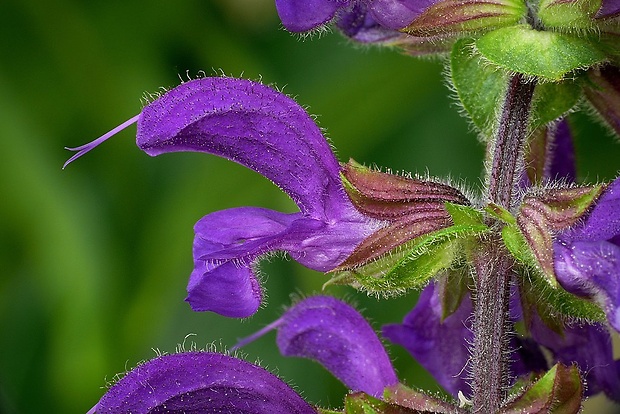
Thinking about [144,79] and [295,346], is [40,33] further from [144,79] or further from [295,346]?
[295,346]

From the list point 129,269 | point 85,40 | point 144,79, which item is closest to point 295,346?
point 129,269

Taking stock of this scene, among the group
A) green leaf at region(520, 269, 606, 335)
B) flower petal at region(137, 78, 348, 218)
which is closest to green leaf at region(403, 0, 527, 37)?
flower petal at region(137, 78, 348, 218)

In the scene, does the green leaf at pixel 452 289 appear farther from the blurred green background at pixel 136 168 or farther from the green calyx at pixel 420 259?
the blurred green background at pixel 136 168

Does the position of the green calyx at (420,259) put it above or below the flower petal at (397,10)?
below

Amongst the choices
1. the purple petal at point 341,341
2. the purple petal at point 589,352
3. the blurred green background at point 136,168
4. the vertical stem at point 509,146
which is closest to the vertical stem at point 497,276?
the vertical stem at point 509,146

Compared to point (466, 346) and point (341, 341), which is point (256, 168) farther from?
point (466, 346)

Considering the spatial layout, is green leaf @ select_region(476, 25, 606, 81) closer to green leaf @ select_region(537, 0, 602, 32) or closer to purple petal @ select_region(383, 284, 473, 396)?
green leaf @ select_region(537, 0, 602, 32)
